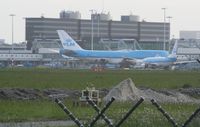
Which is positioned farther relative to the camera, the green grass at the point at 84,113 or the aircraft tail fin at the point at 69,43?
the aircraft tail fin at the point at 69,43

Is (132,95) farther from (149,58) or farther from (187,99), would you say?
(149,58)

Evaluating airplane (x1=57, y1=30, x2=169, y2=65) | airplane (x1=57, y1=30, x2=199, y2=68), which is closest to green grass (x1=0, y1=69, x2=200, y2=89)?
airplane (x1=57, y1=30, x2=199, y2=68)

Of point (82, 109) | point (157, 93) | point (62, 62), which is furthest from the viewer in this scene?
point (62, 62)

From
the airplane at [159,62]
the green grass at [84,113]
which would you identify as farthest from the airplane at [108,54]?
the green grass at [84,113]

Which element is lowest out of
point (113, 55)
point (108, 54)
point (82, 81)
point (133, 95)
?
point (113, 55)

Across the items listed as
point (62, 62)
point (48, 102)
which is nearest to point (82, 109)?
point (48, 102)

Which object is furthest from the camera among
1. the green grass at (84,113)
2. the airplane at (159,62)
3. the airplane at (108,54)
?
the airplane at (108,54)

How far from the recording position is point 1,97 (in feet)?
121

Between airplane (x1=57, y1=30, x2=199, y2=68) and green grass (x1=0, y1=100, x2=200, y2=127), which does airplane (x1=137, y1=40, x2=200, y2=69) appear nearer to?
airplane (x1=57, y1=30, x2=199, y2=68)

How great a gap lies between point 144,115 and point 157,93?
66.2 ft

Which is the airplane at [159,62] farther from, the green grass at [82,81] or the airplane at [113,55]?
the green grass at [82,81]

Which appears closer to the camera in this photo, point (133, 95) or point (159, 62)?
point (133, 95)

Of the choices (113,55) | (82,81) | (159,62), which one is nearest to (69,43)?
(113,55)

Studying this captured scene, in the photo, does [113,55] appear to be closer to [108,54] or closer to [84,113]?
[108,54]
